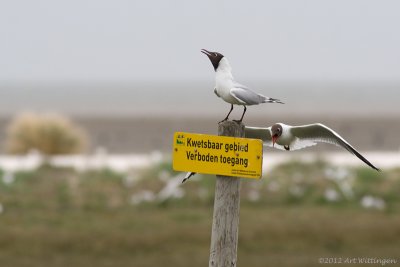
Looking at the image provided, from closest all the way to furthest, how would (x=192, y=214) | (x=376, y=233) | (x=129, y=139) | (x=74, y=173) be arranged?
(x=376, y=233)
(x=192, y=214)
(x=74, y=173)
(x=129, y=139)

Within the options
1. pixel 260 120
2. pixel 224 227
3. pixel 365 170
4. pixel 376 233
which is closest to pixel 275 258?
pixel 376 233

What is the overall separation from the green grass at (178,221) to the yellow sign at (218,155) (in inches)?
271

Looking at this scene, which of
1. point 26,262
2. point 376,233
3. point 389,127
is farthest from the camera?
point 389,127

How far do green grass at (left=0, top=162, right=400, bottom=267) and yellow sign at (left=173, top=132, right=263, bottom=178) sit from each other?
6891 mm

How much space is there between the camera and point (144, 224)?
16312 mm

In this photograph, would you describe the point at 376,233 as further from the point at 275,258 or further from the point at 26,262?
the point at 26,262

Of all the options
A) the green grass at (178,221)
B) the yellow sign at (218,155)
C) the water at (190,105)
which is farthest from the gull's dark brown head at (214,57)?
the water at (190,105)

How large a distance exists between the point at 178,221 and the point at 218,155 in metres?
9.31

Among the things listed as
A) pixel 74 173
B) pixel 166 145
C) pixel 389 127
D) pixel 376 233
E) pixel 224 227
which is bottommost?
pixel 224 227

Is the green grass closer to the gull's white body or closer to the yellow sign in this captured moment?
the yellow sign

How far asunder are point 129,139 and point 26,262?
38487 mm

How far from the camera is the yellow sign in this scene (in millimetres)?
7270

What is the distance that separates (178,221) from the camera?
16609 mm

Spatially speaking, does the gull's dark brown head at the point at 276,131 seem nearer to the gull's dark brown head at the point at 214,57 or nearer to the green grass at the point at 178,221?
the gull's dark brown head at the point at 214,57
